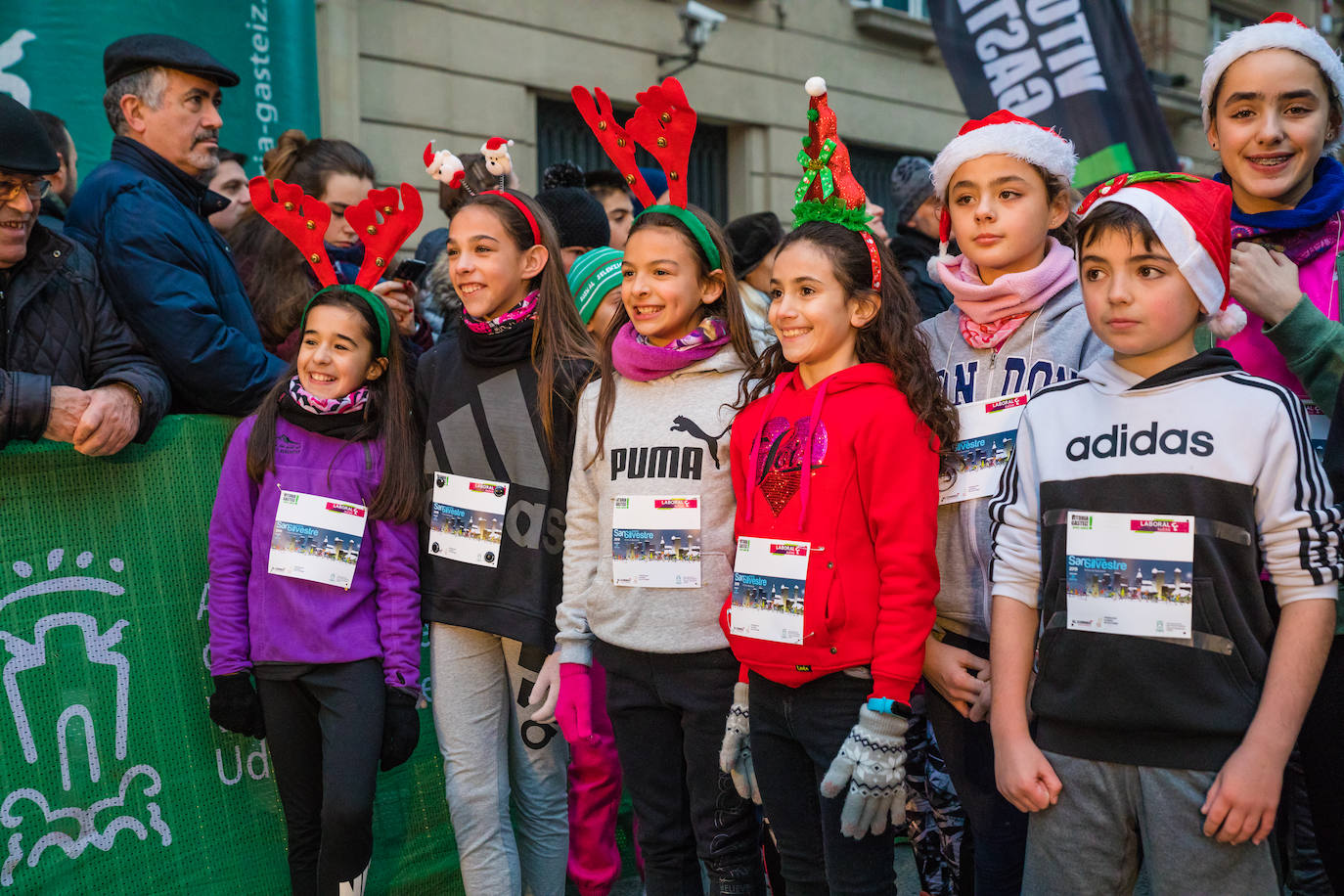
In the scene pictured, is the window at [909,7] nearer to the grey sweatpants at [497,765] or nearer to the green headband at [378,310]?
the green headband at [378,310]

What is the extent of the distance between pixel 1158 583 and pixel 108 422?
2479 mm

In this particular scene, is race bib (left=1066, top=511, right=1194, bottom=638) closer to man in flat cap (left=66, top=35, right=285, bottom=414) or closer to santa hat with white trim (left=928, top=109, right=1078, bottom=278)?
santa hat with white trim (left=928, top=109, right=1078, bottom=278)

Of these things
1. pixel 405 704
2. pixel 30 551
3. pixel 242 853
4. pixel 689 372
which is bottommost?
pixel 242 853

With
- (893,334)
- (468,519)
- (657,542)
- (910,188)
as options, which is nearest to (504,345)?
(468,519)

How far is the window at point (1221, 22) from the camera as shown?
15492mm

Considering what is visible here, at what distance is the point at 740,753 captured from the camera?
257cm

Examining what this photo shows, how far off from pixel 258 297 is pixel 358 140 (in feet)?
14.4

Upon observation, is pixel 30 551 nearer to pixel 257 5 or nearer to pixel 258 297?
pixel 258 297

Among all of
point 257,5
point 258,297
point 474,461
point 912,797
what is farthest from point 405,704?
point 257,5

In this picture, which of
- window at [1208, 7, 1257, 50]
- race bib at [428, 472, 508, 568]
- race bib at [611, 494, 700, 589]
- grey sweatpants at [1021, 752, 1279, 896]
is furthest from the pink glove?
window at [1208, 7, 1257, 50]

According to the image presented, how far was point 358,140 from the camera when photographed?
8008 mm

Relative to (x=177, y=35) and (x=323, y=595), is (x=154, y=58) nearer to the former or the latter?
(x=323, y=595)

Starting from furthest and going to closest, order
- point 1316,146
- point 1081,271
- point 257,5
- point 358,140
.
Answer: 1. point 358,140
2. point 257,5
3. point 1316,146
4. point 1081,271

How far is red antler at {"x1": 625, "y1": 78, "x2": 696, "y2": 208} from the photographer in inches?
115
